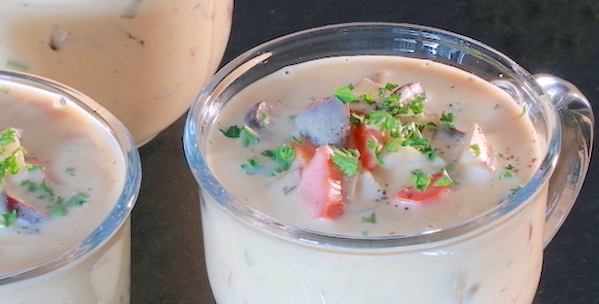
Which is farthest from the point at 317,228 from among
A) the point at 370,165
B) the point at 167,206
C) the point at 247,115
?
the point at 167,206

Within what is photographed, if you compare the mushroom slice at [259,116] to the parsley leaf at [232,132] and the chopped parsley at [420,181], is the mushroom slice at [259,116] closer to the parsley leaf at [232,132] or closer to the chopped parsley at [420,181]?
the parsley leaf at [232,132]

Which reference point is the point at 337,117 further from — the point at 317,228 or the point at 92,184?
the point at 92,184

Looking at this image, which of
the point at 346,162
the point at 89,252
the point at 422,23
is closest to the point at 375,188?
the point at 346,162

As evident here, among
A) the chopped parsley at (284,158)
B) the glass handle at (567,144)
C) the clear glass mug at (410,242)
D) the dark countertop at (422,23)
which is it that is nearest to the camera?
the clear glass mug at (410,242)

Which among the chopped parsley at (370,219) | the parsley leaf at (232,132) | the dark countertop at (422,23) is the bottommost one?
the dark countertop at (422,23)

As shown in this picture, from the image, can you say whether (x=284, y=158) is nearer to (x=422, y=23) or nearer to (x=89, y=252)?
(x=89, y=252)

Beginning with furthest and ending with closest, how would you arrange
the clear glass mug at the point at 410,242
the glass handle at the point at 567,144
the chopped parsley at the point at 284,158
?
the glass handle at the point at 567,144 → the chopped parsley at the point at 284,158 → the clear glass mug at the point at 410,242

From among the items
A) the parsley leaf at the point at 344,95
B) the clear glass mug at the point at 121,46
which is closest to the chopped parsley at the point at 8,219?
the clear glass mug at the point at 121,46

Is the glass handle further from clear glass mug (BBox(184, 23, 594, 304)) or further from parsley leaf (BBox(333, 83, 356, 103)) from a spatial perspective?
parsley leaf (BBox(333, 83, 356, 103))
